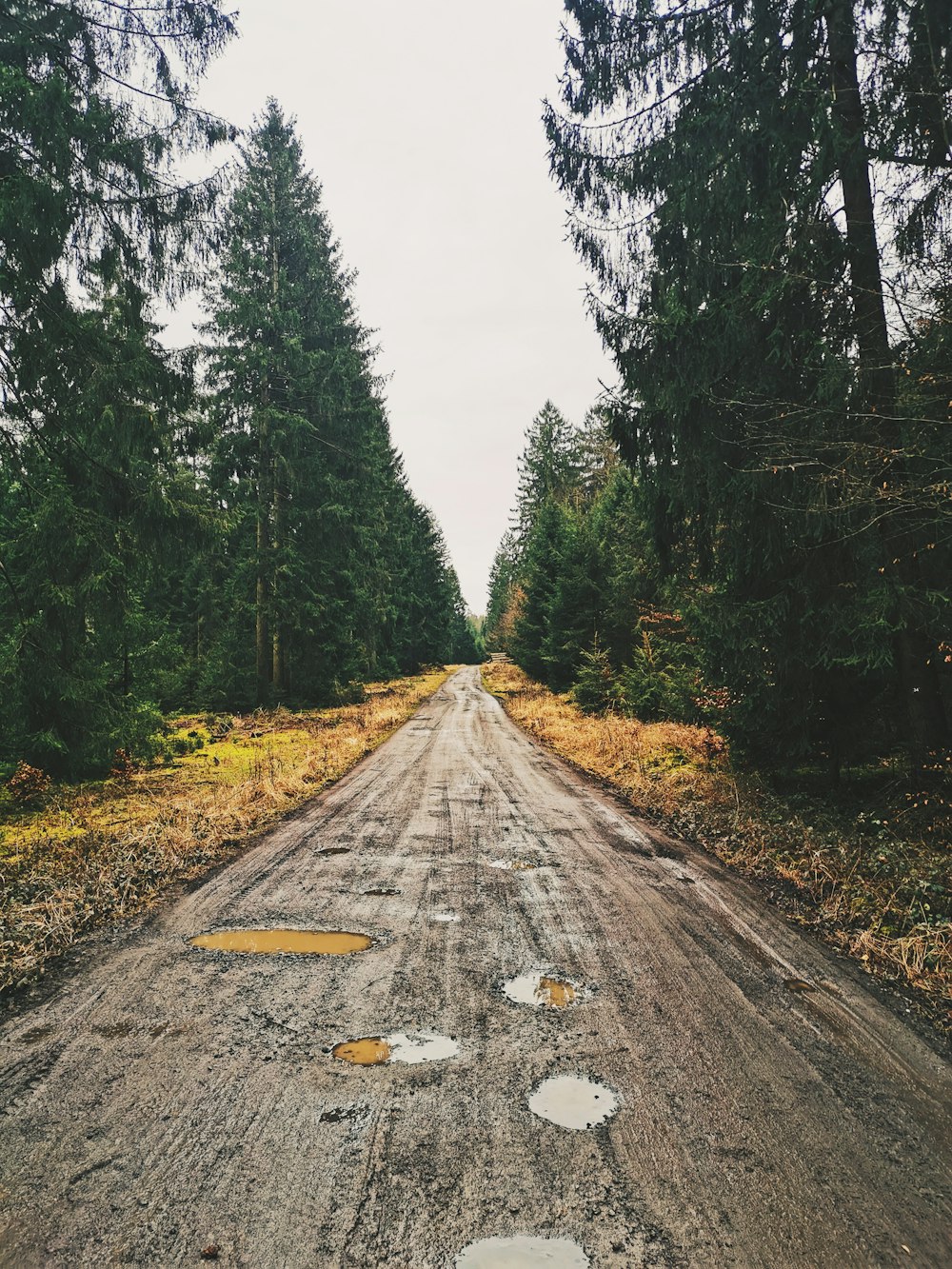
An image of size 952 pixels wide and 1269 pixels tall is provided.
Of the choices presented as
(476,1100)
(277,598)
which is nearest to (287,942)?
(476,1100)

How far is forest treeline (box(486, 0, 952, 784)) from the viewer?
5.34 metres

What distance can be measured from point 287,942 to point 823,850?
457 cm

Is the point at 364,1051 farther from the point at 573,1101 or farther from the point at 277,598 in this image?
the point at 277,598

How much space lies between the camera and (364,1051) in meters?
2.85

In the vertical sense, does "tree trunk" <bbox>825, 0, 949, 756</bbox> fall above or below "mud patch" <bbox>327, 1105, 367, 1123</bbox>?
above

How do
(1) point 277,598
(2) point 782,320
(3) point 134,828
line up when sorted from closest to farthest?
1. (2) point 782,320
2. (3) point 134,828
3. (1) point 277,598

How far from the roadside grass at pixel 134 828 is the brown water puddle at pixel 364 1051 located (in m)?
1.98

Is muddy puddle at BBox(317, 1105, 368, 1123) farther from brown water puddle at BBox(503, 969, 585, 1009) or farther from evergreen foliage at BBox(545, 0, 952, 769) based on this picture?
evergreen foliage at BBox(545, 0, 952, 769)

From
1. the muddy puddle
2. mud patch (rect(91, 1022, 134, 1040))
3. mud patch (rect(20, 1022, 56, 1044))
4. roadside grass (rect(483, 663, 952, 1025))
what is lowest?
roadside grass (rect(483, 663, 952, 1025))

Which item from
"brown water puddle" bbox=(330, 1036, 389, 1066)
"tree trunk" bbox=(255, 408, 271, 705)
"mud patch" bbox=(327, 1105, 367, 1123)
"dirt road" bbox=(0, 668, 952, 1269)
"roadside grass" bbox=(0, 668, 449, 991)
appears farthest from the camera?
"tree trunk" bbox=(255, 408, 271, 705)

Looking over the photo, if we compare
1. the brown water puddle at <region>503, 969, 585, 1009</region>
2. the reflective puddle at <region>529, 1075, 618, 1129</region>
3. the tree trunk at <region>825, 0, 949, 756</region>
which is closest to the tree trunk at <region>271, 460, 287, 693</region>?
the tree trunk at <region>825, 0, 949, 756</region>

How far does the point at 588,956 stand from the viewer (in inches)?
152

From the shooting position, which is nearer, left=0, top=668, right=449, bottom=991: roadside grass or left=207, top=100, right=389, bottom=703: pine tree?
left=0, top=668, right=449, bottom=991: roadside grass

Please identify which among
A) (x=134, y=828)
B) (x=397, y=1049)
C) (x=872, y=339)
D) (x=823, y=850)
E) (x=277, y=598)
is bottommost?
(x=823, y=850)
